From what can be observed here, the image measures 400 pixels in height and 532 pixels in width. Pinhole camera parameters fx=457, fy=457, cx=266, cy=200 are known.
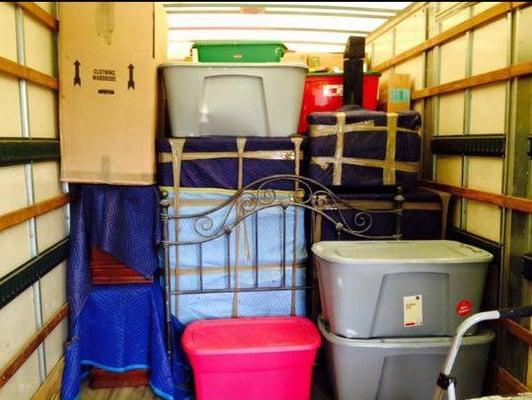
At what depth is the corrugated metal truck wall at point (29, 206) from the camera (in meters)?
1.46

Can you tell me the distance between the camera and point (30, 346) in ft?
5.33

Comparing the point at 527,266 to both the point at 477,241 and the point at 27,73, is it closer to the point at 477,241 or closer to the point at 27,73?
the point at 477,241

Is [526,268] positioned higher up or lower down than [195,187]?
lower down

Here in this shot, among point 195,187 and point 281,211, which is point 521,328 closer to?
point 281,211

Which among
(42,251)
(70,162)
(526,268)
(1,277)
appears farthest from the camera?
(70,162)

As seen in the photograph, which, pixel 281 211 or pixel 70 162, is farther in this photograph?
pixel 281 211

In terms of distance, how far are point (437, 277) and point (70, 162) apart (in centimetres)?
156

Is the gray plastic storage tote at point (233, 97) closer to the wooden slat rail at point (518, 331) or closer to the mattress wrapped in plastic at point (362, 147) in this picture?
the mattress wrapped in plastic at point (362, 147)

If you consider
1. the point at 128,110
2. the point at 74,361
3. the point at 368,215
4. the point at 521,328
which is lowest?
the point at 74,361

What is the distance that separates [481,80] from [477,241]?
692 mm

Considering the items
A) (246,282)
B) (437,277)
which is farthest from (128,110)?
(437,277)

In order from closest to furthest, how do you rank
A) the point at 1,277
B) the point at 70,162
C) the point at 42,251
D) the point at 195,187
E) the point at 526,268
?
the point at 1,277 → the point at 526,268 → the point at 42,251 → the point at 70,162 → the point at 195,187

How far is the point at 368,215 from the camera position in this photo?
2.19m

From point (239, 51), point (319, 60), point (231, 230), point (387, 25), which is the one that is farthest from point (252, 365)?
point (387, 25)
